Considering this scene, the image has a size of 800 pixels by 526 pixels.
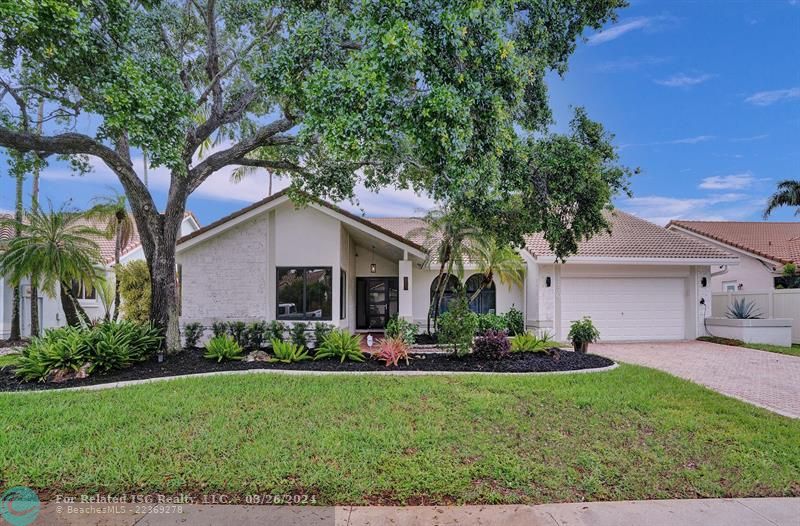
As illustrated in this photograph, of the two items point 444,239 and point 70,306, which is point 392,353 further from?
point 70,306

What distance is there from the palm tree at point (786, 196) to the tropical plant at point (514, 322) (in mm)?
15644

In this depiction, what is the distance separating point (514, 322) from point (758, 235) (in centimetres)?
1848

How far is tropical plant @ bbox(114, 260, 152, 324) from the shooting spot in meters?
17.1

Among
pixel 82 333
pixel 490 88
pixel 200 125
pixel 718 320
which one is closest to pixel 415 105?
pixel 490 88

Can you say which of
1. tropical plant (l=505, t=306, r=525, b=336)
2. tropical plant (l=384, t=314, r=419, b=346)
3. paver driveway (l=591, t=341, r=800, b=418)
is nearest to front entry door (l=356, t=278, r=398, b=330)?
tropical plant (l=505, t=306, r=525, b=336)

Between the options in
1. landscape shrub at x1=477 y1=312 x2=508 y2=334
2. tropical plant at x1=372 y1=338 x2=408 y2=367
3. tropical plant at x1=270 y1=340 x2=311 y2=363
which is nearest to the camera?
tropical plant at x1=372 y1=338 x2=408 y2=367

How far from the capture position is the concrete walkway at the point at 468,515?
12.6 ft

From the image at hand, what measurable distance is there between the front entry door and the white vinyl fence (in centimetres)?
1381

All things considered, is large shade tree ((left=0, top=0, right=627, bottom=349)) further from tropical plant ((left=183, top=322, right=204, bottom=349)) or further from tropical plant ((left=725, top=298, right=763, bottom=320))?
tropical plant ((left=725, top=298, right=763, bottom=320))

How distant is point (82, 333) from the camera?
9.74m

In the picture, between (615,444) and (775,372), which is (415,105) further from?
(775,372)

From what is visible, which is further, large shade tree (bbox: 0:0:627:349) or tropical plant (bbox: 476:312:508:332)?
tropical plant (bbox: 476:312:508:332)

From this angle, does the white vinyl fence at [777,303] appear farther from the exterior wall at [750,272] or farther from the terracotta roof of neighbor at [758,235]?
the terracotta roof of neighbor at [758,235]

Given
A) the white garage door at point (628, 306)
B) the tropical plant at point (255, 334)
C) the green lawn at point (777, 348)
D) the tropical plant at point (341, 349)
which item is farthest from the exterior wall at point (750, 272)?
the tropical plant at point (255, 334)
